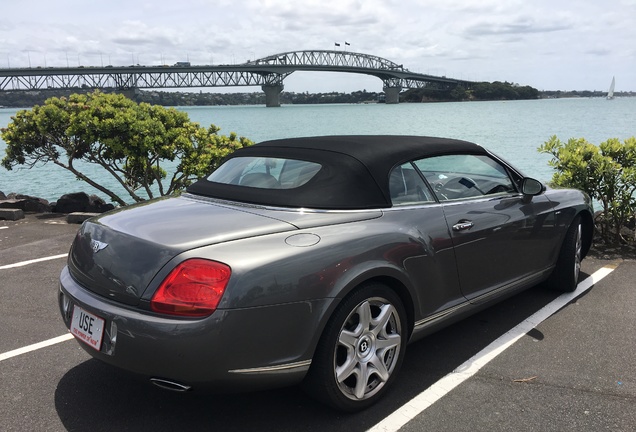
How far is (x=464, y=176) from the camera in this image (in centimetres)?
409

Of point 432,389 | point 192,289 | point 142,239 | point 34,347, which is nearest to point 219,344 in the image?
point 192,289

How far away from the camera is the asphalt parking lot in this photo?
9.26 ft

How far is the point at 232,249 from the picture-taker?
2531 mm

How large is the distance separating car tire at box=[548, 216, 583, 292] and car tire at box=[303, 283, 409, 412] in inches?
88.2

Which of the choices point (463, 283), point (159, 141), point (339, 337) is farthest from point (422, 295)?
point (159, 141)

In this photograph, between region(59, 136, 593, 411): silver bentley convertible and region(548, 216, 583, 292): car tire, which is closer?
region(59, 136, 593, 411): silver bentley convertible

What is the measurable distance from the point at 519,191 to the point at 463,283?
1139 mm

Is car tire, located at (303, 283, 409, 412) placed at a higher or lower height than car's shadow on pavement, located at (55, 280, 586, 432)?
higher

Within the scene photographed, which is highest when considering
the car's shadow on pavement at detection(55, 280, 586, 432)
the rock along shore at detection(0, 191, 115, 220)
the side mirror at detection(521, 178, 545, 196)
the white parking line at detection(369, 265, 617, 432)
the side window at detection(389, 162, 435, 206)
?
the side window at detection(389, 162, 435, 206)

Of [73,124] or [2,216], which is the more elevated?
[73,124]

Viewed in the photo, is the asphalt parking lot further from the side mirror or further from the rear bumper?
the side mirror

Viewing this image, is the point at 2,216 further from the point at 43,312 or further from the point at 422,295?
the point at 422,295

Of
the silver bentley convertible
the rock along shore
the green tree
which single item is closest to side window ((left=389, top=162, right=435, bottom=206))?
the silver bentley convertible

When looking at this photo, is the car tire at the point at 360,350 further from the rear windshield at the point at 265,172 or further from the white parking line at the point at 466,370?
the rear windshield at the point at 265,172
